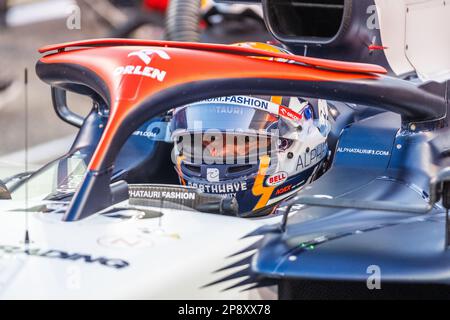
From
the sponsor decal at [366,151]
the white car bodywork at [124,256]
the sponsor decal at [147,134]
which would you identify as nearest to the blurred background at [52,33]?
the sponsor decal at [147,134]

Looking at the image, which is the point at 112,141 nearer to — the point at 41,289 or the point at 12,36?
the point at 41,289

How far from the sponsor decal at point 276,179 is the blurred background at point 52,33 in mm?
1574

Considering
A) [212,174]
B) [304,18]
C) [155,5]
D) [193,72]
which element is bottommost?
[212,174]

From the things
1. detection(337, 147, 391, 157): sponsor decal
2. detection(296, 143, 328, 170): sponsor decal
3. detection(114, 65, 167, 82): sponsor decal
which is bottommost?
detection(296, 143, 328, 170): sponsor decal

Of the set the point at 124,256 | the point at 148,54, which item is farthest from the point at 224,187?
the point at 124,256

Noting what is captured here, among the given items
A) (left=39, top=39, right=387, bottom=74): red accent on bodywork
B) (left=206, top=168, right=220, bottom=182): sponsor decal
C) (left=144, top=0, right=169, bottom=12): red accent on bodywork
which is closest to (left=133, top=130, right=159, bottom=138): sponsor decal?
(left=206, top=168, right=220, bottom=182): sponsor decal

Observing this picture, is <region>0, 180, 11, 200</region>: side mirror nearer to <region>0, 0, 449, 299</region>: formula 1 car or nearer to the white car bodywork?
<region>0, 0, 449, 299</region>: formula 1 car

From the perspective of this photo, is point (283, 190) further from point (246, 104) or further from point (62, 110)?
point (62, 110)

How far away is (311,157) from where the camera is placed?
7.20 feet

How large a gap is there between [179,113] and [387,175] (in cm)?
55

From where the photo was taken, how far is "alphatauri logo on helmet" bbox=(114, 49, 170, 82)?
1757 millimetres

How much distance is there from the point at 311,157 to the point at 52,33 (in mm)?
2633

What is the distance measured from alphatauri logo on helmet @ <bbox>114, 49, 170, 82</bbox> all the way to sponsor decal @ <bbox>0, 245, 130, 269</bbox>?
0.38m

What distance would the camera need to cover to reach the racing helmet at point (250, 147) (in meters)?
2.12
